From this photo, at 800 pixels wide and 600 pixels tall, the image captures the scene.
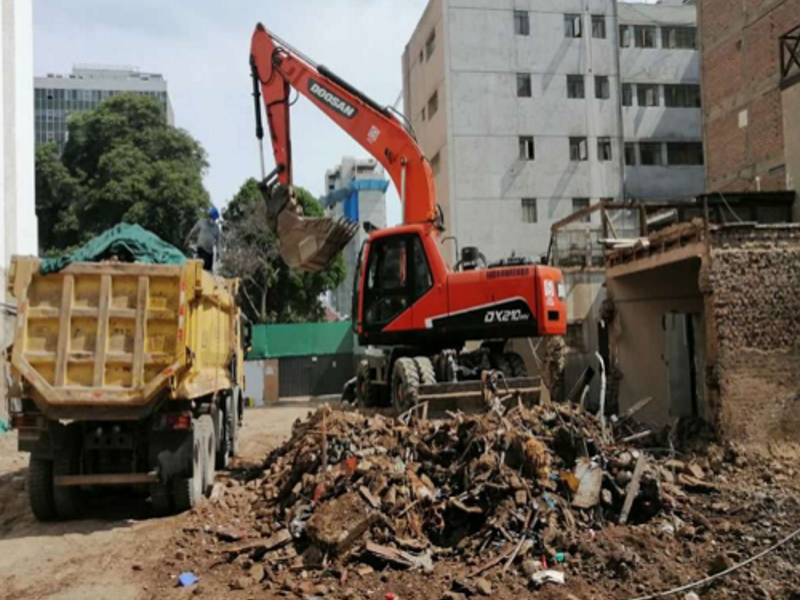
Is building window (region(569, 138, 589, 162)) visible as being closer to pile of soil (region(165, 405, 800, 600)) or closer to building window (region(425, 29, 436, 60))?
building window (region(425, 29, 436, 60))

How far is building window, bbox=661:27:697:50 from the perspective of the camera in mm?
35219

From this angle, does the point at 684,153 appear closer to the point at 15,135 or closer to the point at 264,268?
the point at 264,268

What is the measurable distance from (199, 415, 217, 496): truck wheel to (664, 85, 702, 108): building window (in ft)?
105

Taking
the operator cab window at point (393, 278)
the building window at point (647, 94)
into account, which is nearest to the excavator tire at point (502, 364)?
the operator cab window at point (393, 278)

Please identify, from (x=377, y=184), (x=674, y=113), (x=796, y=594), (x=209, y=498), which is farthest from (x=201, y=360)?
(x=377, y=184)

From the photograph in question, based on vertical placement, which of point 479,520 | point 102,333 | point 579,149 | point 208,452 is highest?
point 579,149

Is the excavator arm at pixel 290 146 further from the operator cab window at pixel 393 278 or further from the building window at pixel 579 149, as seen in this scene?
the building window at pixel 579 149

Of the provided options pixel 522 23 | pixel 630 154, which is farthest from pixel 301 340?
pixel 630 154

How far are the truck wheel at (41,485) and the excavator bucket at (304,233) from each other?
15.7 feet

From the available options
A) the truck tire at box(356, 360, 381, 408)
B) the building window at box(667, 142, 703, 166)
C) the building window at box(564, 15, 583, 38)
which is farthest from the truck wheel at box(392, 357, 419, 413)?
the building window at box(667, 142, 703, 166)

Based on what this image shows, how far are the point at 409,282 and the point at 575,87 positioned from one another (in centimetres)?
2642

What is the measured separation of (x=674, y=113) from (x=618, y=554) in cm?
3296

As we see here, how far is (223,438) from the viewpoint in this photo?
10.4 m

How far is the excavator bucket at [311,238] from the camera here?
11.0m
